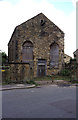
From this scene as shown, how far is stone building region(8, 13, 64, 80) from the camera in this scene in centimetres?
2047

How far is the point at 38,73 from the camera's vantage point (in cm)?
2067

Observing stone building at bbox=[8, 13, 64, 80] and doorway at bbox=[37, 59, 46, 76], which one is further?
doorway at bbox=[37, 59, 46, 76]

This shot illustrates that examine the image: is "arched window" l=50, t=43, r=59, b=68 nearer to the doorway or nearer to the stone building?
the stone building

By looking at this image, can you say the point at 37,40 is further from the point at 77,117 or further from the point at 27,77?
the point at 77,117

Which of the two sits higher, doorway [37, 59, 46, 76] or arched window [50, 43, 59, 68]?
arched window [50, 43, 59, 68]

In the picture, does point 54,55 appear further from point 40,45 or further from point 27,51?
point 27,51

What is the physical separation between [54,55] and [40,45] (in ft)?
9.85

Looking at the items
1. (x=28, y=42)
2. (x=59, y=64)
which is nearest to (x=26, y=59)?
(x=28, y=42)

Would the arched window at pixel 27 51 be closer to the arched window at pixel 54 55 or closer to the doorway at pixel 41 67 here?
the doorway at pixel 41 67

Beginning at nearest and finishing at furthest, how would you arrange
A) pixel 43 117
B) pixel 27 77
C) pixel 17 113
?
pixel 43 117 → pixel 17 113 → pixel 27 77

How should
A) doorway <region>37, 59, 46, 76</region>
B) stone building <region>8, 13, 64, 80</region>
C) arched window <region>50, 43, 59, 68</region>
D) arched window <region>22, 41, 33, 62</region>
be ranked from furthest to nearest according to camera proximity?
1. arched window <region>50, 43, 59, 68</region>
2. doorway <region>37, 59, 46, 76</region>
3. arched window <region>22, 41, 33, 62</region>
4. stone building <region>8, 13, 64, 80</region>

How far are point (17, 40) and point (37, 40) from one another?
3337 mm

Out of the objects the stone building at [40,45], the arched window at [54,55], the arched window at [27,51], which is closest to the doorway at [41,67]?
the stone building at [40,45]

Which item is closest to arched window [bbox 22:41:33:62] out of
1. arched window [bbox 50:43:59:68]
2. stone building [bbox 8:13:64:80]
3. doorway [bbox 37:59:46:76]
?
stone building [bbox 8:13:64:80]
